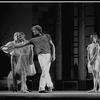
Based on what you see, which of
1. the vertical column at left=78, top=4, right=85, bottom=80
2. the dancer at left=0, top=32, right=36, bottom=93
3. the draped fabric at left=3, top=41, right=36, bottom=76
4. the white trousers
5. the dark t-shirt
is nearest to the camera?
the white trousers

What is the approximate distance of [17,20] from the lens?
14.4 meters

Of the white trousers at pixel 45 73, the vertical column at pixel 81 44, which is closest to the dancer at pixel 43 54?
the white trousers at pixel 45 73

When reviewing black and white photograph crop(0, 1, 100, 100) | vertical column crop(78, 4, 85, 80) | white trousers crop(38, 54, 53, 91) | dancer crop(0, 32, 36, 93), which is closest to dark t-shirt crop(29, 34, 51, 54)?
white trousers crop(38, 54, 53, 91)

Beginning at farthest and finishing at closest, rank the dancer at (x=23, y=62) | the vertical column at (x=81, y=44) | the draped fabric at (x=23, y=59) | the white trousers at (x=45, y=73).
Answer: the vertical column at (x=81, y=44) → the draped fabric at (x=23, y=59) → the dancer at (x=23, y=62) → the white trousers at (x=45, y=73)

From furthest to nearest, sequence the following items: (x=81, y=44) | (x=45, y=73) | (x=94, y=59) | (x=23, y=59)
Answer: (x=81, y=44) < (x=94, y=59) < (x=23, y=59) < (x=45, y=73)

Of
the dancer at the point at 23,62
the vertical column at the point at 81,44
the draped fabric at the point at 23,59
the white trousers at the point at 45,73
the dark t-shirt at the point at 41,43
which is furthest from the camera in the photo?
the vertical column at the point at 81,44

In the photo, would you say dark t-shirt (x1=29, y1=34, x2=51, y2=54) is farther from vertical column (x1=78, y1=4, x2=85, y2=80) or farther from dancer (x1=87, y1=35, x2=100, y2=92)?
vertical column (x1=78, y1=4, x2=85, y2=80)

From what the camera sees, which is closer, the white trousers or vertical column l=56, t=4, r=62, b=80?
the white trousers

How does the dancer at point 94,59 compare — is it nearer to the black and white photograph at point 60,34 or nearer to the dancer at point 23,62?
the black and white photograph at point 60,34

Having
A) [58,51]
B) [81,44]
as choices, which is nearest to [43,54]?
[58,51]

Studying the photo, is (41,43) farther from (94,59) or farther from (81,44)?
(81,44)

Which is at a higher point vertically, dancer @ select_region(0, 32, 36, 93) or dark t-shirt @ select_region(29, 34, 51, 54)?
dark t-shirt @ select_region(29, 34, 51, 54)

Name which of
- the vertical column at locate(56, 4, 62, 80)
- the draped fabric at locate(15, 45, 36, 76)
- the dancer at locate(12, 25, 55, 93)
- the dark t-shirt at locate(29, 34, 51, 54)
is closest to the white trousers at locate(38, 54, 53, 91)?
the dancer at locate(12, 25, 55, 93)

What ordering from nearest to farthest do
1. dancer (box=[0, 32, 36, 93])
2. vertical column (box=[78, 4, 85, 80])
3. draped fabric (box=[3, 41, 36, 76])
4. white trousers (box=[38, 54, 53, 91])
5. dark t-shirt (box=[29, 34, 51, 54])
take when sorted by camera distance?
1. white trousers (box=[38, 54, 53, 91])
2. dark t-shirt (box=[29, 34, 51, 54])
3. dancer (box=[0, 32, 36, 93])
4. draped fabric (box=[3, 41, 36, 76])
5. vertical column (box=[78, 4, 85, 80])
